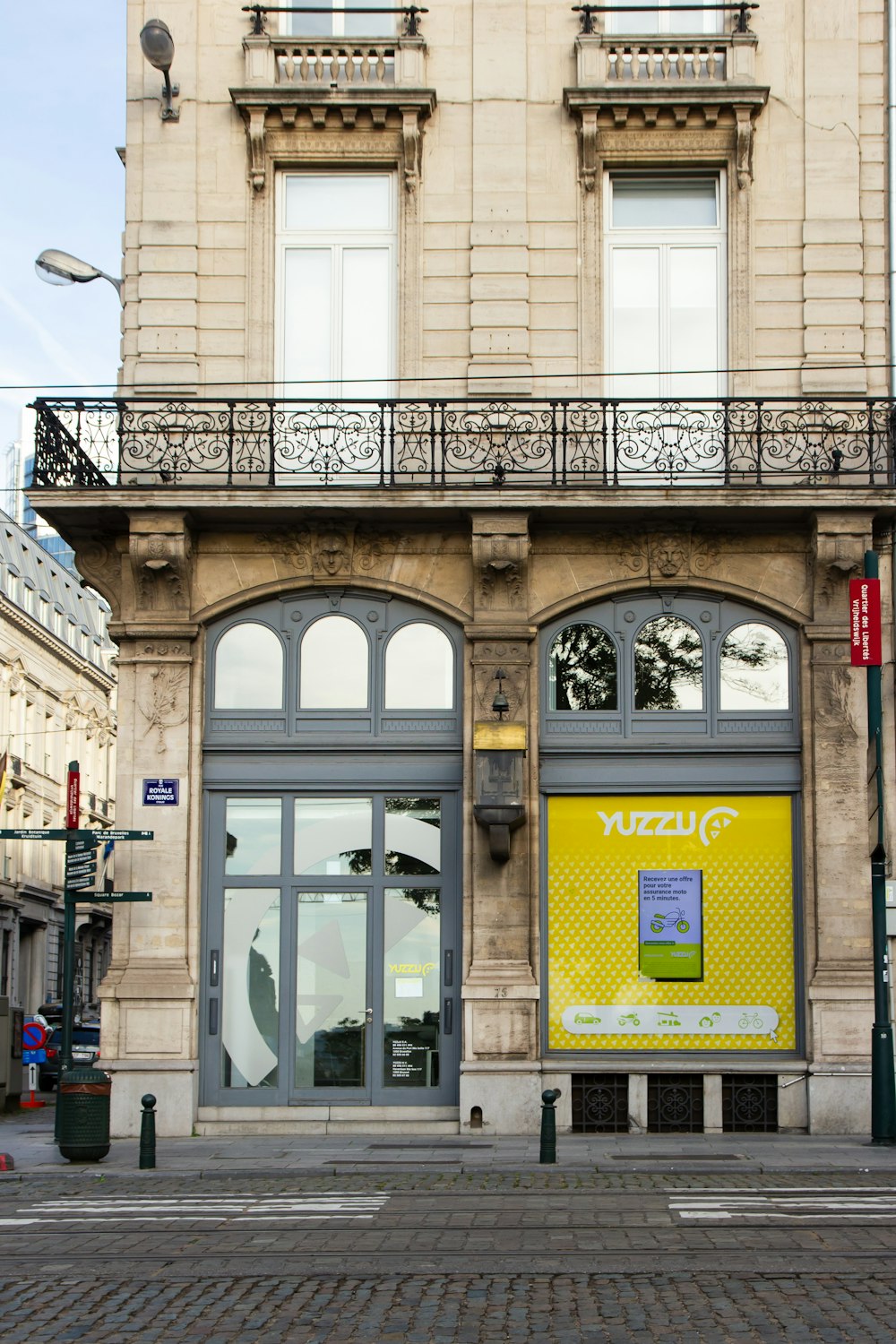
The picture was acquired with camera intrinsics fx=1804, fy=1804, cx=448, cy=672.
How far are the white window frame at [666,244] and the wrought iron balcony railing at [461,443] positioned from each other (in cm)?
85

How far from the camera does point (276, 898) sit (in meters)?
19.8

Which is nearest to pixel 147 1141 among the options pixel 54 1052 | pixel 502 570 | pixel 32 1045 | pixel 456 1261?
pixel 456 1261

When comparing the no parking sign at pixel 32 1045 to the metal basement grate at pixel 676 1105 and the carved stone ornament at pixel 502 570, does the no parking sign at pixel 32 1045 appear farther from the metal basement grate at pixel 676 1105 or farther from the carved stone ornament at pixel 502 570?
the carved stone ornament at pixel 502 570

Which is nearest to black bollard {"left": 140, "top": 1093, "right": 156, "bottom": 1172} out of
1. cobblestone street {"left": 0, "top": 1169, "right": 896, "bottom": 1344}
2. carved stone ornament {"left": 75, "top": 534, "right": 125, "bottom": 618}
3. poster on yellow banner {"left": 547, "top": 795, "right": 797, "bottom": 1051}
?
cobblestone street {"left": 0, "top": 1169, "right": 896, "bottom": 1344}

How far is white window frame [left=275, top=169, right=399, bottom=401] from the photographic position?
2077cm

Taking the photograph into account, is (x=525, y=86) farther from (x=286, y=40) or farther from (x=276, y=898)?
(x=276, y=898)

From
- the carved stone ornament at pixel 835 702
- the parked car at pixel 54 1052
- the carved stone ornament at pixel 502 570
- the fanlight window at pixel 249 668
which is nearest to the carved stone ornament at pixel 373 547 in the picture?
the carved stone ornament at pixel 502 570

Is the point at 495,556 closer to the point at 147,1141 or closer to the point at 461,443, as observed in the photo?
the point at 461,443

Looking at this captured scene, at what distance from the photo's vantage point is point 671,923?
19.5m

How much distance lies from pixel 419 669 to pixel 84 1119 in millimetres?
6112

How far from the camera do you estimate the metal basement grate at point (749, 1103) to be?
19.1 metres

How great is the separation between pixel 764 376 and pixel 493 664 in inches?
177

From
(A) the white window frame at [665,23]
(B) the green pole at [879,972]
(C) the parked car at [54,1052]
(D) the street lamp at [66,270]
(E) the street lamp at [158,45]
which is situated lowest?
(C) the parked car at [54,1052]

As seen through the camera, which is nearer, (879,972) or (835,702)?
(879,972)
